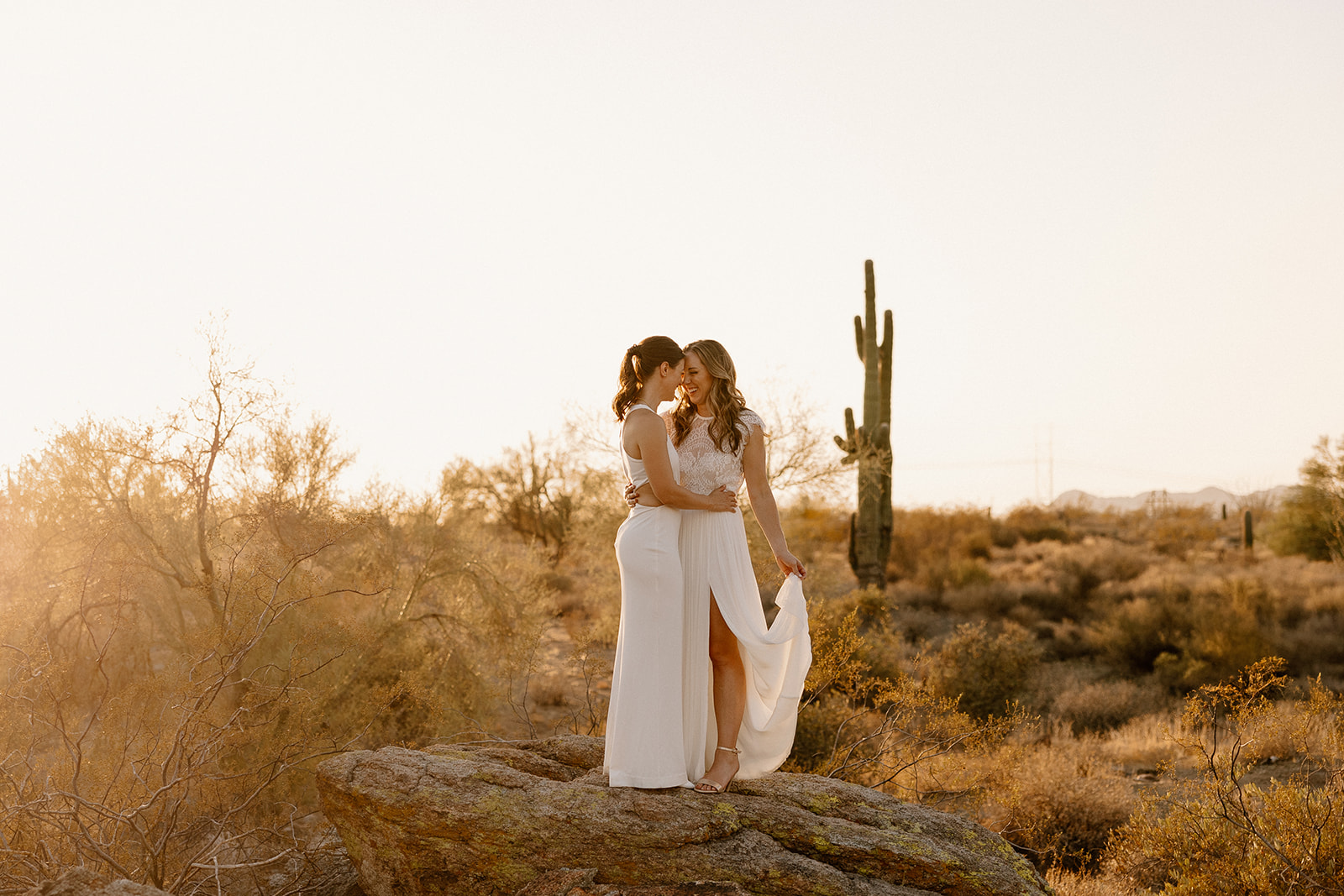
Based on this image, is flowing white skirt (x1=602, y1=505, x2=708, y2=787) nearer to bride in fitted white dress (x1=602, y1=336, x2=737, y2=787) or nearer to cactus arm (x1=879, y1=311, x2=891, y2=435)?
bride in fitted white dress (x1=602, y1=336, x2=737, y2=787)

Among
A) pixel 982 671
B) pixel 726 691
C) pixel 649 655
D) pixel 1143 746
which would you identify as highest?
pixel 649 655

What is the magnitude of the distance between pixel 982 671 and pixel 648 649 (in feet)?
29.5

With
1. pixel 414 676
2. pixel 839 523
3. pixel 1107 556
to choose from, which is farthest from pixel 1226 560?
pixel 414 676

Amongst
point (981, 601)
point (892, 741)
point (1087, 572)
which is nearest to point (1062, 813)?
point (892, 741)

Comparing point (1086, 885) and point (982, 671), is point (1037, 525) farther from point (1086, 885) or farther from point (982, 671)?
point (1086, 885)

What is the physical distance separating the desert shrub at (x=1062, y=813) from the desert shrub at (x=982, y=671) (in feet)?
12.2

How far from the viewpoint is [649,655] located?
14.0 ft

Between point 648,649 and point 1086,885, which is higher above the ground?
point 648,649

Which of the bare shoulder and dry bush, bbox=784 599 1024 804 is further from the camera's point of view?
dry bush, bbox=784 599 1024 804

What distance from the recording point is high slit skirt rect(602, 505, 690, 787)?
163 inches

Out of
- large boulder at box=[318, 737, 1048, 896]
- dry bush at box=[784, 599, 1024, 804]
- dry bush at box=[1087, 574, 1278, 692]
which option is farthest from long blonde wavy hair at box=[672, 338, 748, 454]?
dry bush at box=[1087, 574, 1278, 692]

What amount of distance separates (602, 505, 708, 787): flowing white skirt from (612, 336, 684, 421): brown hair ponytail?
501 millimetres

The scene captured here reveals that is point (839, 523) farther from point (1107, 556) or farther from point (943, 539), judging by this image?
point (1107, 556)

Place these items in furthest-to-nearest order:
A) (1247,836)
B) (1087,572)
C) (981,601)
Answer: (1087,572), (981,601), (1247,836)
